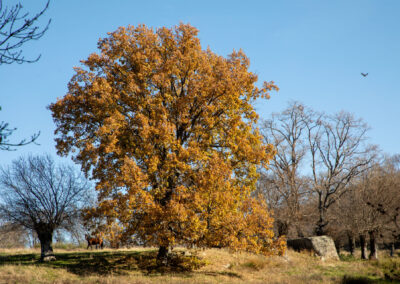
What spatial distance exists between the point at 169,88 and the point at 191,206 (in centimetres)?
706

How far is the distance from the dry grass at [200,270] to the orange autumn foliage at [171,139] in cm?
181

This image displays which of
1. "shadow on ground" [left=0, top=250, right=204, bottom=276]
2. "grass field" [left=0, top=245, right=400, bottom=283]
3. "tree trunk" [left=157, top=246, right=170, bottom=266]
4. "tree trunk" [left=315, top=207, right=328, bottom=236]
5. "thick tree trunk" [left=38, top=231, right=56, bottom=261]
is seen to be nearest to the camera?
"grass field" [left=0, top=245, right=400, bottom=283]

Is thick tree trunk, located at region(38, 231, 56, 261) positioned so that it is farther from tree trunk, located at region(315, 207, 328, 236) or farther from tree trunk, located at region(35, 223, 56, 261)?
tree trunk, located at region(315, 207, 328, 236)

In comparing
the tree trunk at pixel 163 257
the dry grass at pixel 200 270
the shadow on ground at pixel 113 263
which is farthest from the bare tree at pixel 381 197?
the tree trunk at pixel 163 257

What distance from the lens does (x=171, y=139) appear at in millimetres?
16891

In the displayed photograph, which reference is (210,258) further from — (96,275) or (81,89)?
(81,89)

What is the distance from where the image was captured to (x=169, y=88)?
64.6 feet

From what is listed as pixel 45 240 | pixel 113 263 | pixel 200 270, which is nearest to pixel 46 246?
pixel 45 240

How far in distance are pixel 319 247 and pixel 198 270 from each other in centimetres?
1249

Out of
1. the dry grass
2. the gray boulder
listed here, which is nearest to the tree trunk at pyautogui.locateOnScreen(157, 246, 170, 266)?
the dry grass

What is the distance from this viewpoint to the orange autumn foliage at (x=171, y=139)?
1638 centimetres

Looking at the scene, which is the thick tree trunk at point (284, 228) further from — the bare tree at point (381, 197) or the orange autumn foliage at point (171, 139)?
the orange autumn foliage at point (171, 139)

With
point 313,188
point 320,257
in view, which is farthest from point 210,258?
point 313,188

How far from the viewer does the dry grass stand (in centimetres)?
1541
